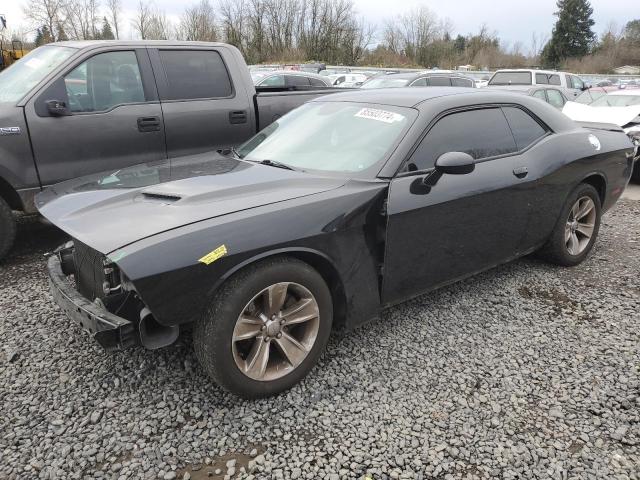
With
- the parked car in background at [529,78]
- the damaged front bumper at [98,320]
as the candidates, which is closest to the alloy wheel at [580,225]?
the damaged front bumper at [98,320]

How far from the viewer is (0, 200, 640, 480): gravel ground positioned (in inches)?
90.3

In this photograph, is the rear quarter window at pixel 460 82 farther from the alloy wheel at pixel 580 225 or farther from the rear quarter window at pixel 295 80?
the alloy wheel at pixel 580 225

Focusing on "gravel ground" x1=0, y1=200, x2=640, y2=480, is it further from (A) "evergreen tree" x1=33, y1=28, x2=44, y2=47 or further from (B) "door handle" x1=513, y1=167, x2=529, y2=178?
(A) "evergreen tree" x1=33, y1=28, x2=44, y2=47

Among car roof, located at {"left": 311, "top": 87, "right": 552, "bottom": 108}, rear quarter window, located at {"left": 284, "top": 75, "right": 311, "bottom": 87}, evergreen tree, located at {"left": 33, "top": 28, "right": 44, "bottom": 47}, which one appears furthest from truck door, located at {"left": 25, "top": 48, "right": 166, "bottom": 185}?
evergreen tree, located at {"left": 33, "top": 28, "right": 44, "bottom": 47}

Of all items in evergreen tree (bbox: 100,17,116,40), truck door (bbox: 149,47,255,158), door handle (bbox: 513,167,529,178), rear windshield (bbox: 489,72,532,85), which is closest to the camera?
door handle (bbox: 513,167,529,178)

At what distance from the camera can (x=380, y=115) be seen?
3.38 meters

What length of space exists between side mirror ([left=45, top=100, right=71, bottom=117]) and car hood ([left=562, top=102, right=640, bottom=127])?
783 cm

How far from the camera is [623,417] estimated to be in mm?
2613

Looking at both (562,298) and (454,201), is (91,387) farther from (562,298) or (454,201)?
(562,298)

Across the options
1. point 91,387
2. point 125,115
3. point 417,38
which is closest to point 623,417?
point 91,387

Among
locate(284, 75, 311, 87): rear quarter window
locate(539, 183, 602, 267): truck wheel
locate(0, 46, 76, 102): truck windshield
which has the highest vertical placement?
locate(0, 46, 76, 102): truck windshield

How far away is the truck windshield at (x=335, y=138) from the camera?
317 cm

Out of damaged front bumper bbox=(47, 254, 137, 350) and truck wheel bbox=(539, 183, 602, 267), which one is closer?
damaged front bumper bbox=(47, 254, 137, 350)

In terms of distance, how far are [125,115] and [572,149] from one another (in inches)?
159
